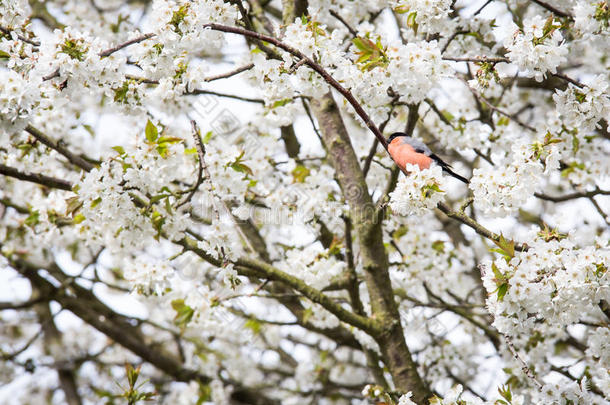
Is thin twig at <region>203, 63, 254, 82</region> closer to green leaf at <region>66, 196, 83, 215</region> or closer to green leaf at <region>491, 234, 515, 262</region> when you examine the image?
green leaf at <region>66, 196, 83, 215</region>

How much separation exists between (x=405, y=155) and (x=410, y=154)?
0.03 metres

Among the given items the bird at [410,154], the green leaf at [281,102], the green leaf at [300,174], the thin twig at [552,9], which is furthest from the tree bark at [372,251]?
the thin twig at [552,9]

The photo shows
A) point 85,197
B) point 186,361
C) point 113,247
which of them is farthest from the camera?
point 186,361

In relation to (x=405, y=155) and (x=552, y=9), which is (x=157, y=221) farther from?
(x=552, y=9)

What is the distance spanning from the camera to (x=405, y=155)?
3023mm

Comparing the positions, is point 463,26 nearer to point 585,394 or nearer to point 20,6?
point 585,394

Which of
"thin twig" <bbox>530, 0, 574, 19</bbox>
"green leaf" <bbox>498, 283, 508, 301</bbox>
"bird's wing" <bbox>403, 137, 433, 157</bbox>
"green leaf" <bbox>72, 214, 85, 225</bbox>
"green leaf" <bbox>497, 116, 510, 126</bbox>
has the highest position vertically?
"green leaf" <bbox>497, 116, 510, 126</bbox>

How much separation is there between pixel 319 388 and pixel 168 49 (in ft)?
13.4

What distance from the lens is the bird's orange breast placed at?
3.01 m

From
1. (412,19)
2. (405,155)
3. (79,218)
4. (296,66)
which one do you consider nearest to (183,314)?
(79,218)

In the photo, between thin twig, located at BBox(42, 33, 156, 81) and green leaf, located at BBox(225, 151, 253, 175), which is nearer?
thin twig, located at BBox(42, 33, 156, 81)

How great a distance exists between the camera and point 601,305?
292 centimetres

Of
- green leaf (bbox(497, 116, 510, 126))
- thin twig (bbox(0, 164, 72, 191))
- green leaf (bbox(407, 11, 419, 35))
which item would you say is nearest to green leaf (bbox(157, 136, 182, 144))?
thin twig (bbox(0, 164, 72, 191))

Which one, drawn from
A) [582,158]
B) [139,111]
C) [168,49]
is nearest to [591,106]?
[582,158]
